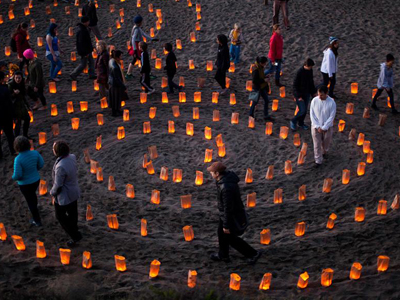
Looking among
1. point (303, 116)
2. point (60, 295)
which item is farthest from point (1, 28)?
point (60, 295)

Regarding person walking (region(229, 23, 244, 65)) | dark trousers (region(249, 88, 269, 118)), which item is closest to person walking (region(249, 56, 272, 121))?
dark trousers (region(249, 88, 269, 118))

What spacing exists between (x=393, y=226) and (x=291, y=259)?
80.3 inches

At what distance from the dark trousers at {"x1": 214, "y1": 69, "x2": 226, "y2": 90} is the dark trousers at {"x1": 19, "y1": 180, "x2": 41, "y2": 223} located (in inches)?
265

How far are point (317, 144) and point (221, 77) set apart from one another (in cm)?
412

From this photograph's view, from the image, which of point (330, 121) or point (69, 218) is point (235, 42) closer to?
point (330, 121)

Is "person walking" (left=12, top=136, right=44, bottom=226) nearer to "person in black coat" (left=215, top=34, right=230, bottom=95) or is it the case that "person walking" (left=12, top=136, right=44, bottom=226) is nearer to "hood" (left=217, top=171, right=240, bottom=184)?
"hood" (left=217, top=171, right=240, bottom=184)

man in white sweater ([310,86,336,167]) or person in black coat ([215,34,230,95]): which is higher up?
person in black coat ([215,34,230,95])

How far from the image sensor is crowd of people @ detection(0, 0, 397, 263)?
31.0 feet

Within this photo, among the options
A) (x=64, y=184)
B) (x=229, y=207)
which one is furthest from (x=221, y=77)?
(x=229, y=207)

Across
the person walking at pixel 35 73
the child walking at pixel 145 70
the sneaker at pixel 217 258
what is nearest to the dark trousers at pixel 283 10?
the child walking at pixel 145 70

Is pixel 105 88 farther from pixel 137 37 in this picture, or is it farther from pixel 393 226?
pixel 393 226

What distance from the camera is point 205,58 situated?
18609 mm

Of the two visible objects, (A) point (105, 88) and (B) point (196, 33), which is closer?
(A) point (105, 88)

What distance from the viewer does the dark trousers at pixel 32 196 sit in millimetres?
10219
